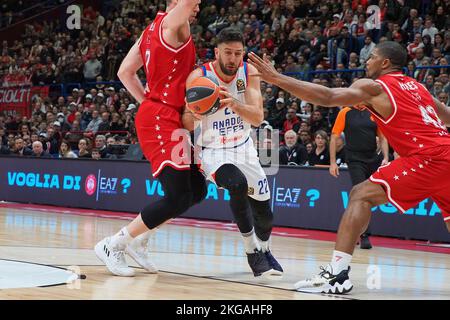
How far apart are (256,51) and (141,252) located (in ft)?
40.7

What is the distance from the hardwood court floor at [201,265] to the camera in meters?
5.48

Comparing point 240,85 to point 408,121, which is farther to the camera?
point 240,85

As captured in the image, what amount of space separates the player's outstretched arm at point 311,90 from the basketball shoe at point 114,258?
1932 mm

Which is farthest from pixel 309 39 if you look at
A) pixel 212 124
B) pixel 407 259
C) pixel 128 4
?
pixel 212 124

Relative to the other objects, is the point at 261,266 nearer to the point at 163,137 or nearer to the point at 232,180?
the point at 232,180

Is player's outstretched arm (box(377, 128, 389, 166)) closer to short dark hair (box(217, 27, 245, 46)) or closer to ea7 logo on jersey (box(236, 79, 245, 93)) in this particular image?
ea7 logo on jersey (box(236, 79, 245, 93))

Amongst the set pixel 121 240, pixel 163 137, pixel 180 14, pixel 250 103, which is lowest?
pixel 121 240

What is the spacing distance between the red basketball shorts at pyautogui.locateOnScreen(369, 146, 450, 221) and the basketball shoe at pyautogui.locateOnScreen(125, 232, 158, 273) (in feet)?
6.62

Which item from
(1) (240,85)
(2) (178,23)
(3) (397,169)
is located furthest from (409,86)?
(2) (178,23)

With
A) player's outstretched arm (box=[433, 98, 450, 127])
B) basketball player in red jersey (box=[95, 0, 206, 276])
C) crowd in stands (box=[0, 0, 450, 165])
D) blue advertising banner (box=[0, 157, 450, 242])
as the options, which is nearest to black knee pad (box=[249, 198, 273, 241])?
basketball player in red jersey (box=[95, 0, 206, 276])

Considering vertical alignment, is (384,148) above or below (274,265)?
above

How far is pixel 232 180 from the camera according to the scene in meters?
6.22

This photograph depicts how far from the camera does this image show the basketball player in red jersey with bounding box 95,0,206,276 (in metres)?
6.25

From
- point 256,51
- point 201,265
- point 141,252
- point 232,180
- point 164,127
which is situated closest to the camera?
point 232,180
